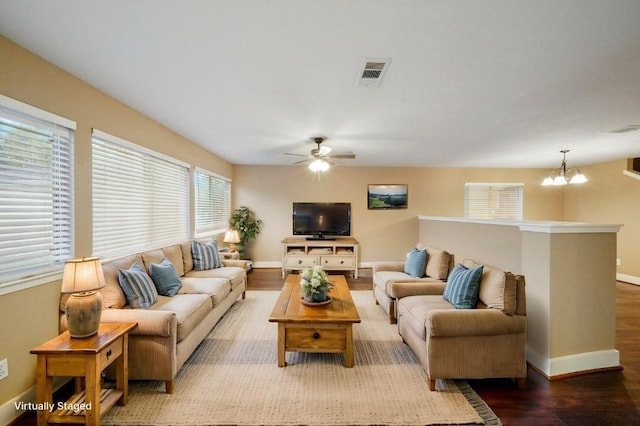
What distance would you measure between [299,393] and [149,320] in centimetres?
129

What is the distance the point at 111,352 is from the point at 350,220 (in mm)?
5255

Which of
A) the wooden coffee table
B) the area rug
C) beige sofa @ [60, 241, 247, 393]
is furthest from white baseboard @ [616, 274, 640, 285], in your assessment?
beige sofa @ [60, 241, 247, 393]

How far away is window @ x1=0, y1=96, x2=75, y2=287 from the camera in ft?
6.19

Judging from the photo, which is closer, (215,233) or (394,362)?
(394,362)

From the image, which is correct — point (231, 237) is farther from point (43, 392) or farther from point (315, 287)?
point (43, 392)

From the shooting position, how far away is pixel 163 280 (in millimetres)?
2998

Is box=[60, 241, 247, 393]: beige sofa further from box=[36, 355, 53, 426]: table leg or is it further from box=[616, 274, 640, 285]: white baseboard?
box=[616, 274, 640, 285]: white baseboard

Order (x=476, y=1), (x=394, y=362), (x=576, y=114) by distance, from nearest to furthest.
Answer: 1. (x=476, y=1)
2. (x=394, y=362)
3. (x=576, y=114)

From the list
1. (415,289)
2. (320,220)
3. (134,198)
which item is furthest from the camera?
(320,220)

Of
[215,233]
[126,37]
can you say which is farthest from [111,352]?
[215,233]

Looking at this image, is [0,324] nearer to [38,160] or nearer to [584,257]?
[38,160]

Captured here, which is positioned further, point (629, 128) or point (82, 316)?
point (629, 128)

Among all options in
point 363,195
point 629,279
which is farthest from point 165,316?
point 629,279

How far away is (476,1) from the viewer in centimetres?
148
